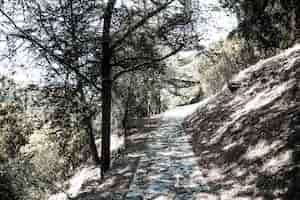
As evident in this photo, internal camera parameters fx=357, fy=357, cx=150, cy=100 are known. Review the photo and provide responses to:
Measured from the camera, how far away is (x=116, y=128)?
2208cm

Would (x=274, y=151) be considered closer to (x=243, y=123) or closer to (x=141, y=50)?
(x=243, y=123)

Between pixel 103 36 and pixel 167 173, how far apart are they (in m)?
4.03

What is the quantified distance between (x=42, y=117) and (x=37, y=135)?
1813 cm

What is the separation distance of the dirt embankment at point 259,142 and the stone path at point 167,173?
36cm

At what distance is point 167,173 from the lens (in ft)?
29.5

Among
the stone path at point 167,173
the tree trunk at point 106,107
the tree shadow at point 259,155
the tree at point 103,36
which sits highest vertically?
the tree at point 103,36

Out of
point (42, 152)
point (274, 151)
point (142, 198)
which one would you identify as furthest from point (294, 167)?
point (42, 152)

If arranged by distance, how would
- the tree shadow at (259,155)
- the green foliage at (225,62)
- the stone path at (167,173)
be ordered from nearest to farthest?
the tree shadow at (259,155) → the stone path at (167,173) → the green foliage at (225,62)

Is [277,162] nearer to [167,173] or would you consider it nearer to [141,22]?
[167,173]

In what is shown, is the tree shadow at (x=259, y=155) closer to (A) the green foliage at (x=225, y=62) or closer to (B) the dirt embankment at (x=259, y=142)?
(B) the dirt embankment at (x=259, y=142)

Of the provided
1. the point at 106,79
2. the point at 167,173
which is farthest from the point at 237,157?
the point at 106,79

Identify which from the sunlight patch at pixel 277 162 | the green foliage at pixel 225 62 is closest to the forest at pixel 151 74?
the sunlight patch at pixel 277 162

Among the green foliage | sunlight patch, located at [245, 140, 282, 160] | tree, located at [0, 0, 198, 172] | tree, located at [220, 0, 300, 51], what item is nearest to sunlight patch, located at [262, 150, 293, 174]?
sunlight patch, located at [245, 140, 282, 160]

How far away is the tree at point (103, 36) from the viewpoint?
877cm
